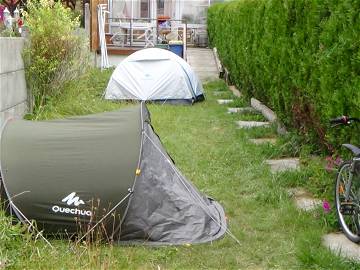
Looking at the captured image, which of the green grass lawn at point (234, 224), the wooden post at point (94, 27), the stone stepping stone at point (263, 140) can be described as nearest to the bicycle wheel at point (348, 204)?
the green grass lawn at point (234, 224)

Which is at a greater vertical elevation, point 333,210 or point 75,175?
point 75,175

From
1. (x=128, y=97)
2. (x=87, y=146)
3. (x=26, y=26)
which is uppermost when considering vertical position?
(x=26, y=26)

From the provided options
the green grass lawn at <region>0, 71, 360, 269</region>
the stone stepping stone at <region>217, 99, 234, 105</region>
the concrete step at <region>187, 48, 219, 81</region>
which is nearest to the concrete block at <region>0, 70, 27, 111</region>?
the green grass lawn at <region>0, 71, 360, 269</region>

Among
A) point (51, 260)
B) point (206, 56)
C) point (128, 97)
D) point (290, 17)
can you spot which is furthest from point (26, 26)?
point (206, 56)

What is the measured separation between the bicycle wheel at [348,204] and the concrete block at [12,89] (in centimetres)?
459

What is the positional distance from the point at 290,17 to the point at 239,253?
3.52m

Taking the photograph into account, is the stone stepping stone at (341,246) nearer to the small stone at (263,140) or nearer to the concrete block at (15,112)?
the small stone at (263,140)

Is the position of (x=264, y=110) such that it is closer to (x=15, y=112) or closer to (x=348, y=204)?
(x=15, y=112)

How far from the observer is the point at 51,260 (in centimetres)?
393

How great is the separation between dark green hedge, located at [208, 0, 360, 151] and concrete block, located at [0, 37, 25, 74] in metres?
Answer: 3.58

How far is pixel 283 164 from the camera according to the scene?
6.60 metres

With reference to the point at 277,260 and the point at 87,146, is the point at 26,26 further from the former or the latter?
the point at 277,260

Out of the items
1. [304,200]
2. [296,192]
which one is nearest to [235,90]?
[296,192]

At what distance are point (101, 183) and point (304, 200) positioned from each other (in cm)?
212
